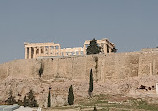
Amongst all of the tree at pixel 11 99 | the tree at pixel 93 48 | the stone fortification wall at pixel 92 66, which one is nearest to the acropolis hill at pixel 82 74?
the stone fortification wall at pixel 92 66

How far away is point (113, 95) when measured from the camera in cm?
3647

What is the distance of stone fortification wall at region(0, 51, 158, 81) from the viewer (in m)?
37.5

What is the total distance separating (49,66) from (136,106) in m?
18.1

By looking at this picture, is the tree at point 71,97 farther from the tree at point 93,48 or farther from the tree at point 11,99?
the tree at point 93,48

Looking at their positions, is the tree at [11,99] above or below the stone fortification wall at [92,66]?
below

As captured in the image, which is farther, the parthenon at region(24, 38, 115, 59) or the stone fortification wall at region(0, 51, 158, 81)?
the parthenon at region(24, 38, 115, 59)

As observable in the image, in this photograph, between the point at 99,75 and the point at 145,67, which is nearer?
the point at 145,67

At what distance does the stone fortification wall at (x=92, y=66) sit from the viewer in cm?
3753

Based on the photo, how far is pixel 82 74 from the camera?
4184cm

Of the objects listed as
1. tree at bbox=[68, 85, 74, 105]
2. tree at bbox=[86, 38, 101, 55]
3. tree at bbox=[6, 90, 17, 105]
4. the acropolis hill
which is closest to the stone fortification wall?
the acropolis hill

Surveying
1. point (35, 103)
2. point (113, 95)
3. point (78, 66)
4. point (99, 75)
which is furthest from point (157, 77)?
point (35, 103)

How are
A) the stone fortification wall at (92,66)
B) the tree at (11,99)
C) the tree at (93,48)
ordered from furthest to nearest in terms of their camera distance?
the tree at (93,48) → the tree at (11,99) → the stone fortification wall at (92,66)

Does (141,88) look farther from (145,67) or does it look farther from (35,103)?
(35,103)

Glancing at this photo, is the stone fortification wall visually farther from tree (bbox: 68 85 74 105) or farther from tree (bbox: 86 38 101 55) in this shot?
tree (bbox: 86 38 101 55)
